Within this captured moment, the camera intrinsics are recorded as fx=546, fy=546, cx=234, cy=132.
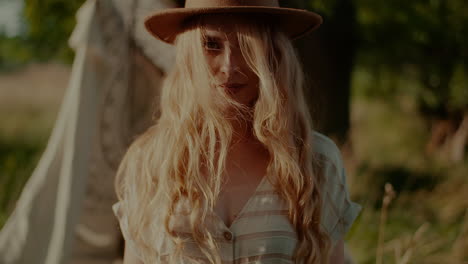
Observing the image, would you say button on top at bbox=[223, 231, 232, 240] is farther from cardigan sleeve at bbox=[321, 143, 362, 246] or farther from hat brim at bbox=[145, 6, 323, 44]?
hat brim at bbox=[145, 6, 323, 44]

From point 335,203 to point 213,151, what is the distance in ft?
1.54

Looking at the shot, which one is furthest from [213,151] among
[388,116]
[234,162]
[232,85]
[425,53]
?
[388,116]

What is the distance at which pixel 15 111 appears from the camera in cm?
1310

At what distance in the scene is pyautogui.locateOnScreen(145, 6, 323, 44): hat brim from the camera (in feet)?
5.73

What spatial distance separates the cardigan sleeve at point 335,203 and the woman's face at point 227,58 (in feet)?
1.34

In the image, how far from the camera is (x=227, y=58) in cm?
178

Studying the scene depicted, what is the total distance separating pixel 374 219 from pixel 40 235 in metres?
3.25

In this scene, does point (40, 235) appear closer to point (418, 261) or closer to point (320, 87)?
point (418, 261)

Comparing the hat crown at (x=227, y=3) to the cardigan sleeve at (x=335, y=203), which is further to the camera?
the cardigan sleeve at (x=335, y=203)

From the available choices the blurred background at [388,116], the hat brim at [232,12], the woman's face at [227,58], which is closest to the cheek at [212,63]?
the woman's face at [227,58]

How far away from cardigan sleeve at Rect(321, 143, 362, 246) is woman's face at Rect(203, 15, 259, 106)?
1.34 feet

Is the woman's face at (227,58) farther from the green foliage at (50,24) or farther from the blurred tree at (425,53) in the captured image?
the blurred tree at (425,53)

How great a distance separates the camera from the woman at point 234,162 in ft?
5.87

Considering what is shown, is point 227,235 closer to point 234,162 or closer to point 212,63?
point 234,162
